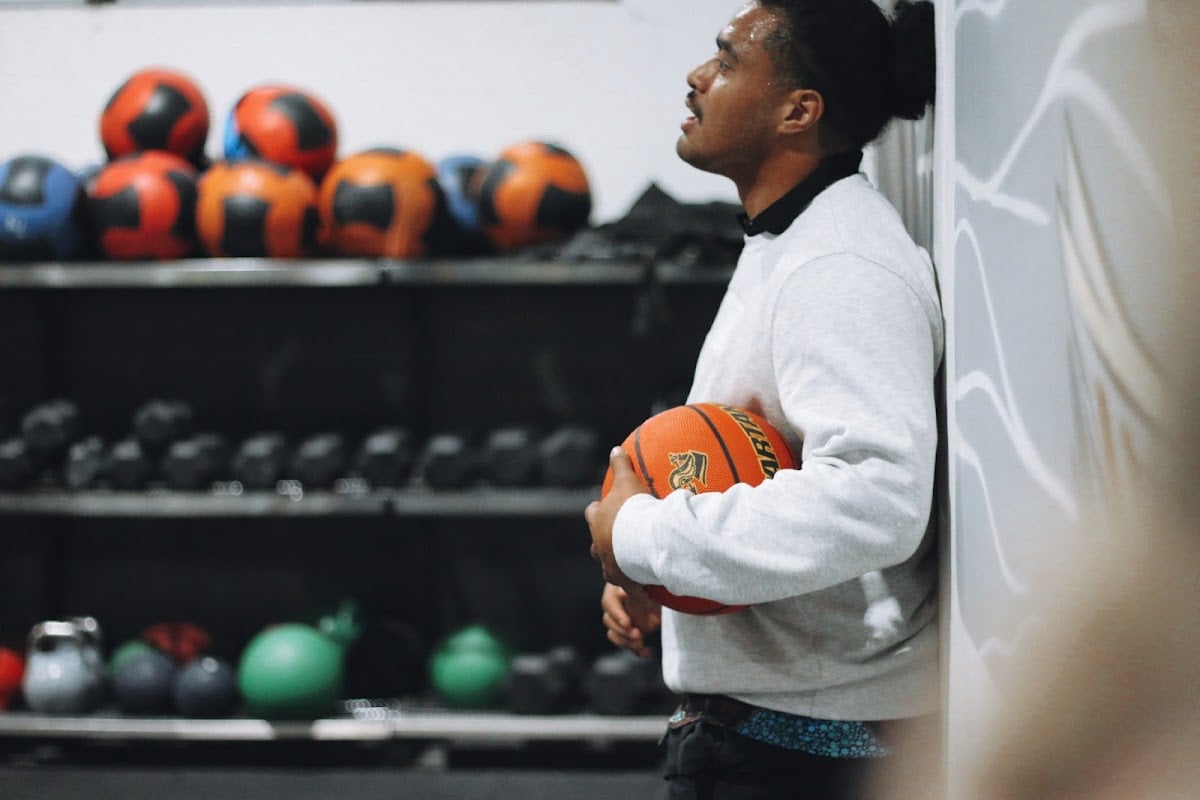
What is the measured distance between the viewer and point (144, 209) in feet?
9.56

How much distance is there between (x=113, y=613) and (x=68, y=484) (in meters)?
0.64

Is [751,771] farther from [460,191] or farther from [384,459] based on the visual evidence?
[460,191]

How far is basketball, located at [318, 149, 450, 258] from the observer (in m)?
2.89

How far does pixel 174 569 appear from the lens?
3420mm

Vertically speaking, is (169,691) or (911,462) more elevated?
(911,462)

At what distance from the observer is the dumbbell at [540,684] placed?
2.84m

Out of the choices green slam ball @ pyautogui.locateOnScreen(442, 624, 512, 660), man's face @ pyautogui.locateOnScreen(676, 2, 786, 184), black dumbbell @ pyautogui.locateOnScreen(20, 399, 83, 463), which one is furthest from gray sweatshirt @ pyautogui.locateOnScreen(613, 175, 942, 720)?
black dumbbell @ pyautogui.locateOnScreen(20, 399, 83, 463)

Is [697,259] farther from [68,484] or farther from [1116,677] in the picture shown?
[1116,677]

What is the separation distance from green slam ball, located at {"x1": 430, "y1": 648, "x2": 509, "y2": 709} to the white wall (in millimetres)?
1479

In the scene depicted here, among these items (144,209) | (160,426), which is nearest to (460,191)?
(144,209)

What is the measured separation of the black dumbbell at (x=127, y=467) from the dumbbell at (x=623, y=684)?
1.40 meters

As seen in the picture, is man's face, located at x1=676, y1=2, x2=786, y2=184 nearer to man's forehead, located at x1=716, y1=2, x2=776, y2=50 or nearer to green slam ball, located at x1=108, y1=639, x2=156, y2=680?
man's forehead, located at x1=716, y1=2, x2=776, y2=50

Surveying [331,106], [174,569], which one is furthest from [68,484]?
[331,106]

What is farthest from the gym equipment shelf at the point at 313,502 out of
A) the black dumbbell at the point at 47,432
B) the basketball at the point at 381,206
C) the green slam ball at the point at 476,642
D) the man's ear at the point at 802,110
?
the man's ear at the point at 802,110
